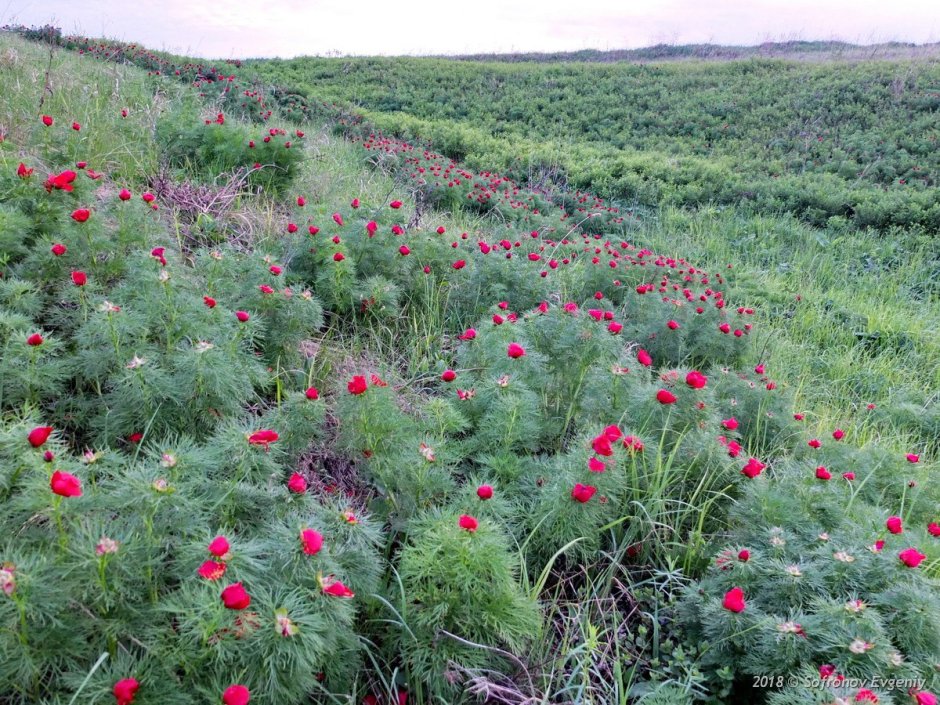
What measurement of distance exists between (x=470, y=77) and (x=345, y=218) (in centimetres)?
1801

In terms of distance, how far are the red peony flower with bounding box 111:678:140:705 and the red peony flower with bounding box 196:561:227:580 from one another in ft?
0.75

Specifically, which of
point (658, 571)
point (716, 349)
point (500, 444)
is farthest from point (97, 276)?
point (716, 349)

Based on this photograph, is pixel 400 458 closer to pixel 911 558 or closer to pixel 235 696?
pixel 235 696

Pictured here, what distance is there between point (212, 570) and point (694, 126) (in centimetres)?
1587

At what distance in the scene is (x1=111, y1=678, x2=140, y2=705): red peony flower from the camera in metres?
1.15

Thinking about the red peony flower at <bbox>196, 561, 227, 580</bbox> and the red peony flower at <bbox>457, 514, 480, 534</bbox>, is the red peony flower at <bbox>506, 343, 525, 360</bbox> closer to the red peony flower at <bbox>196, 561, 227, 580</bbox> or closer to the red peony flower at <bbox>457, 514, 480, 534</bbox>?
the red peony flower at <bbox>457, 514, 480, 534</bbox>

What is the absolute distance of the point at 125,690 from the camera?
1.15 m

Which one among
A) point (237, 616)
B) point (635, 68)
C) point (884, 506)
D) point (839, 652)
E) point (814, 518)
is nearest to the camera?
point (237, 616)

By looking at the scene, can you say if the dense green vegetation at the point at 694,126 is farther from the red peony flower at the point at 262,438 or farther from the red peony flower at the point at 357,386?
the red peony flower at the point at 262,438

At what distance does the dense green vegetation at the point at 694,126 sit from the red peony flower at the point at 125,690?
10.2m

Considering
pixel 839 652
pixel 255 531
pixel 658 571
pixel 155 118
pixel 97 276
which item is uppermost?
pixel 155 118

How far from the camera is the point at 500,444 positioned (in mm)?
2480

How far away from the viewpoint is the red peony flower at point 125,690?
1149 mm

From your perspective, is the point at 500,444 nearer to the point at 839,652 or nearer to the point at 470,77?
the point at 839,652
